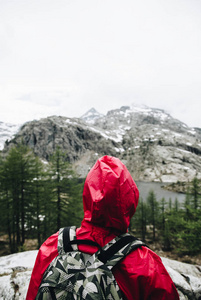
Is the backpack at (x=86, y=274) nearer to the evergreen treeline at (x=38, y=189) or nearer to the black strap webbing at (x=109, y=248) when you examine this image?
the black strap webbing at (x=109, y=248)

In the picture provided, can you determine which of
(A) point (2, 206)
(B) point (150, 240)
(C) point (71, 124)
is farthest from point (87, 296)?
(C) point (71, 124)

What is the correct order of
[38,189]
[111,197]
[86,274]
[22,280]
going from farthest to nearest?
[38,189]
[22,280]
[111,197]
[86,274]

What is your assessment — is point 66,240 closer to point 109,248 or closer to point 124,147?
point 109,248

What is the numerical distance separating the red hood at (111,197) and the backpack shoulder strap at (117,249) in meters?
0.15

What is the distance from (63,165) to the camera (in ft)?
38.4

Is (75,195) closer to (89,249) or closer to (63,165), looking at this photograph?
(63,165)

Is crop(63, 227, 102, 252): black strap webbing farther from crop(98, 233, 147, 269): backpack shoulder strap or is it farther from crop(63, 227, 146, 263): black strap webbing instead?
crop(98, 233, 147, 269): backpack shoulder strap

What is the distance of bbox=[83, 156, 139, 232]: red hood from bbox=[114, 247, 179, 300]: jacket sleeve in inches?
14.1

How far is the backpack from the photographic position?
1.37 m

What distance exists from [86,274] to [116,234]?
52 centimetres

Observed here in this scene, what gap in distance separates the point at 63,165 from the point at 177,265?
30.8 ft

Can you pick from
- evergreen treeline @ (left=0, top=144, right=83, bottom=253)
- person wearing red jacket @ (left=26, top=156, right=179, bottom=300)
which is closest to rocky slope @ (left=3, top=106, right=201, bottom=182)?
evergreen treeline @ (left=0, top=144, right=83, bottom=253)

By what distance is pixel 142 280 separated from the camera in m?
1.46

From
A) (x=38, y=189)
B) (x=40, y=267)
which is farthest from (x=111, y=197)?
(x=38, y=189)
